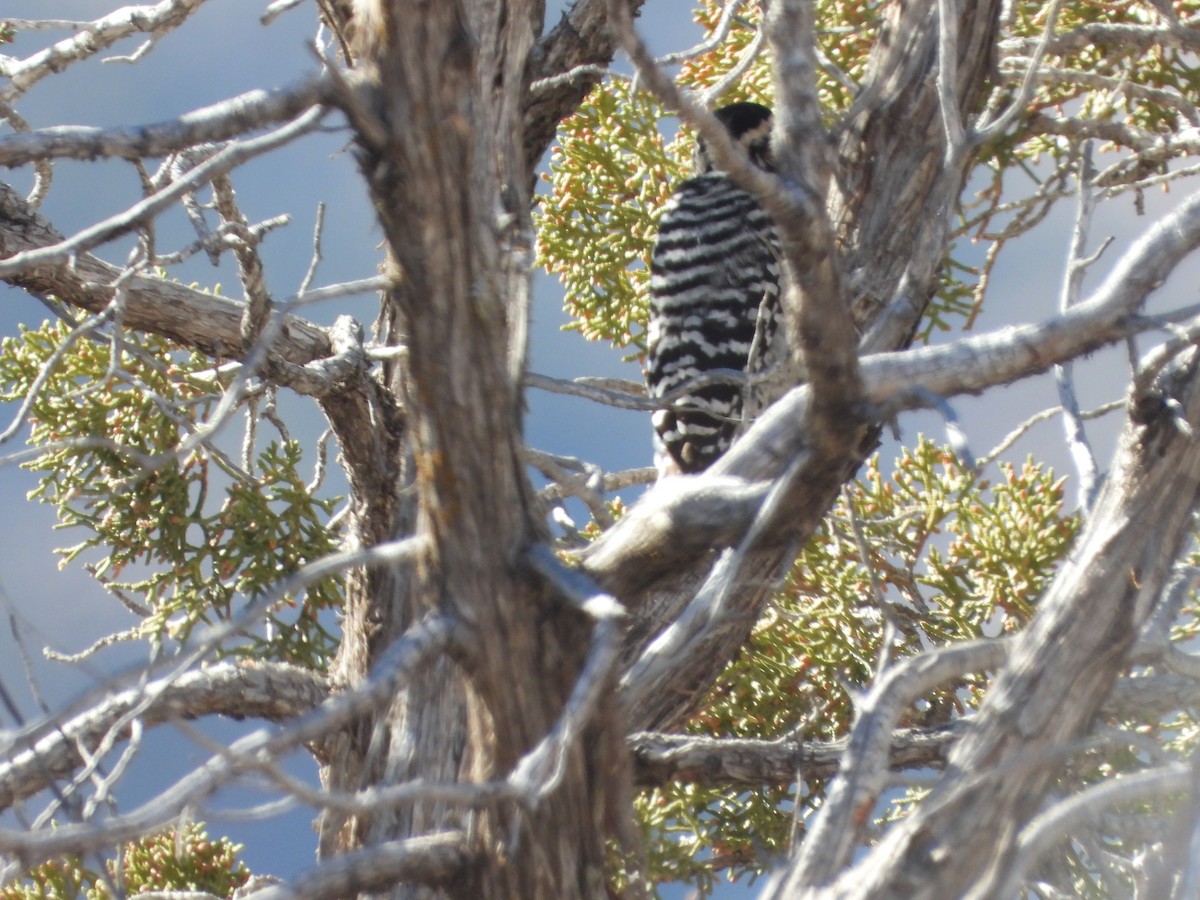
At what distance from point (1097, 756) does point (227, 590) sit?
→ 2399 mm

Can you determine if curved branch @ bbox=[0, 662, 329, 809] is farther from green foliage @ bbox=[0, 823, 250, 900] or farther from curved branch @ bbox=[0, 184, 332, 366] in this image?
curved branch @ bbox=[0, 184, 332, 366]

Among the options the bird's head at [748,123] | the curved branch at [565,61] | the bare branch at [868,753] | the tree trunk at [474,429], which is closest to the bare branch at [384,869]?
the tree trunk at [474,429]

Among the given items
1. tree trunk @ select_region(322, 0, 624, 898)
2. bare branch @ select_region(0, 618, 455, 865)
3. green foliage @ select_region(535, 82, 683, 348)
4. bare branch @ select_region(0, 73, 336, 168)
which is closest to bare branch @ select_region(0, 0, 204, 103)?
green foliage @ select_region(535, 82, 683, 348)

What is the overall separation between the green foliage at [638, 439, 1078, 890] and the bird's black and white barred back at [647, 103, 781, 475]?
744 millimetres

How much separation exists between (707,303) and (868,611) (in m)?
1.67

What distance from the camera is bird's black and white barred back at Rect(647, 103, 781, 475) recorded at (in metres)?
5.09

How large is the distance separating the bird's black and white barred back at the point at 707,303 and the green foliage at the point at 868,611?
74 centimetres

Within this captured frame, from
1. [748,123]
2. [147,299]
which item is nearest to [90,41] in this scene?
[147,299]

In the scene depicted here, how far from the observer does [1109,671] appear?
205cm

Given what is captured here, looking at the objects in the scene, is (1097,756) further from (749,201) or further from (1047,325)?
(749,201)

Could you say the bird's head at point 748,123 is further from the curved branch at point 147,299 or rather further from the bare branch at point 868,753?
the bare branch at point 868,753

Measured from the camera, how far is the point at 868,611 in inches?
171

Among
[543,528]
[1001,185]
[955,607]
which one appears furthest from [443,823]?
[1001,185]

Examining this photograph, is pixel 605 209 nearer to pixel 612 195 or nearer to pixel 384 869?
pixel 612 195
